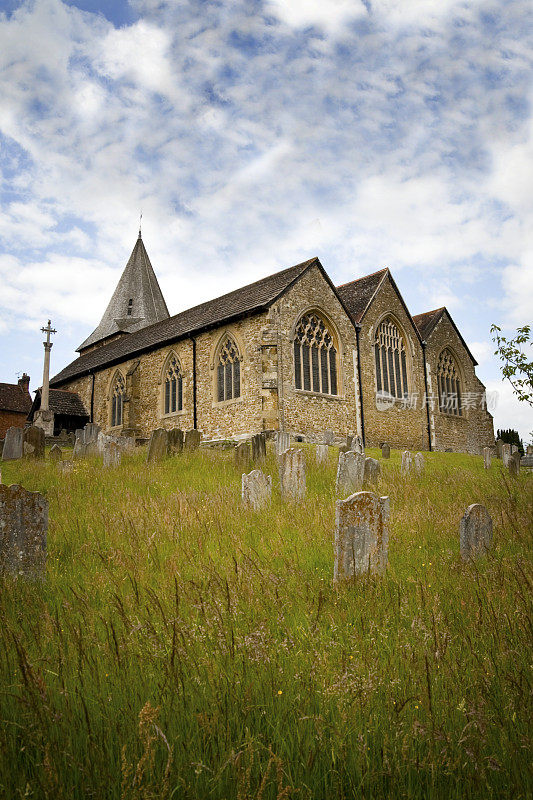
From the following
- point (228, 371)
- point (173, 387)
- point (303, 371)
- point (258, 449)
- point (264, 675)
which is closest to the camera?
point (264, 675)

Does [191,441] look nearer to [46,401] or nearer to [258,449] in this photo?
[258,449]

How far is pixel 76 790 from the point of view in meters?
2.01

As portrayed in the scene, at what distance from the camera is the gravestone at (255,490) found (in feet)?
23.3

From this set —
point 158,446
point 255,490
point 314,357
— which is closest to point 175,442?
point 158,446

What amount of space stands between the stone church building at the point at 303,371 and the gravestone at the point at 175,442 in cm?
682

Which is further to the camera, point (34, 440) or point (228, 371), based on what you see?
point (228, 371)

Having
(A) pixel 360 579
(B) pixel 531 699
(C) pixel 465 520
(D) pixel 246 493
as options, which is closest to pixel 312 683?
(B) pixel 531 699

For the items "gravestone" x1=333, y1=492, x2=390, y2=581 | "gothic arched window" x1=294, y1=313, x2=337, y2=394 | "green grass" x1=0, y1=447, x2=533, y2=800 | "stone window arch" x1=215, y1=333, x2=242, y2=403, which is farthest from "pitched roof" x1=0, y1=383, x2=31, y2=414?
"gravestone" x1=333, y1=492, x2=390, y2=581

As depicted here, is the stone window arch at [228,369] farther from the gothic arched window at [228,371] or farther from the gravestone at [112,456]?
the gravestone at [112,456]

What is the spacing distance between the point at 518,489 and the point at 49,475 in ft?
26.1

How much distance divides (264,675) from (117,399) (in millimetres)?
27940

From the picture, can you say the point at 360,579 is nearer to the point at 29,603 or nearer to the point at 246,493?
the point at 29,603

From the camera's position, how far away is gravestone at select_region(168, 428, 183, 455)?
1285cm

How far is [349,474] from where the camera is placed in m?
8.78
